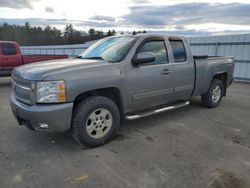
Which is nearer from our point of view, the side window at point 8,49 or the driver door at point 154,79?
the driver door at point 154,79

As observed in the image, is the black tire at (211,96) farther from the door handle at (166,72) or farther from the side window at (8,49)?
the side window at (8,49)

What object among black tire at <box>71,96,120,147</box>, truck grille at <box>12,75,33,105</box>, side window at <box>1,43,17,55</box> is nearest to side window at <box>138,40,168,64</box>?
black tire at <box>71,96,120,147</box>

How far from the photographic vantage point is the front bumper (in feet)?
10.9

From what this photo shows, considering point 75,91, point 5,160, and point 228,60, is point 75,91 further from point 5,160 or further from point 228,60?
point 228,60

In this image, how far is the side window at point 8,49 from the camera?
10.1 m

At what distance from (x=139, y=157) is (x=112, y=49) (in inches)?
84.3

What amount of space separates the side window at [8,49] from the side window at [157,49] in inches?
316

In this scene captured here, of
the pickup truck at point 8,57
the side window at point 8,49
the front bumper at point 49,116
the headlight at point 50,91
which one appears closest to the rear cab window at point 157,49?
the headlight at point 50,91

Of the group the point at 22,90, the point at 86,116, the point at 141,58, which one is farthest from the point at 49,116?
the point at 141,58

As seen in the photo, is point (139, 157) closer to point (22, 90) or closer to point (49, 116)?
point (49, 116)

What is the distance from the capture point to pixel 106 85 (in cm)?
379

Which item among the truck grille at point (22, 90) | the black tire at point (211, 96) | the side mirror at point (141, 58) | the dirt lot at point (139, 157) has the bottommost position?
the dirt lot at point (139, 157)

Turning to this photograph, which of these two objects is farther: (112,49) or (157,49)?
(157,49)

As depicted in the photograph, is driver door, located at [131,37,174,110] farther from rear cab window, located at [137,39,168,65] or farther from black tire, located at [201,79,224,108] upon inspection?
black tire, located at [201,79,224,108]
